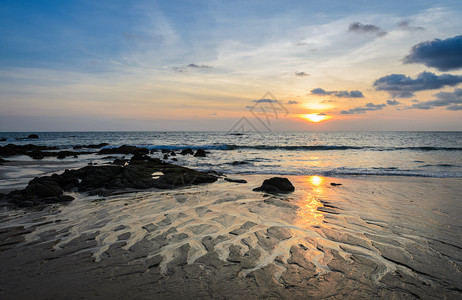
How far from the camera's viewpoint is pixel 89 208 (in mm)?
8117

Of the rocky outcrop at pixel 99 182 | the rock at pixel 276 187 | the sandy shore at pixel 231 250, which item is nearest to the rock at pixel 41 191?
the rocky outcrop at pixel 99 182

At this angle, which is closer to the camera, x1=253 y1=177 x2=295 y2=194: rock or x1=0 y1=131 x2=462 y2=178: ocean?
x1=253 y1=177 x2=295 y2=194: rock

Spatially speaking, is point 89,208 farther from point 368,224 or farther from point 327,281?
point 368,224

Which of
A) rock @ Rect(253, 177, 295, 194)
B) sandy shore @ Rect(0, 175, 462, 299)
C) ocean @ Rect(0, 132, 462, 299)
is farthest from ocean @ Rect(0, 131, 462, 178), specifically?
sandy shore @ Rect(0, 175, 462, 299)

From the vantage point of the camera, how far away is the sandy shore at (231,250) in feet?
11.9

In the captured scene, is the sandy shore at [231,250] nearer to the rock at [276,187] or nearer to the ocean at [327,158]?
the rock at [276,187]

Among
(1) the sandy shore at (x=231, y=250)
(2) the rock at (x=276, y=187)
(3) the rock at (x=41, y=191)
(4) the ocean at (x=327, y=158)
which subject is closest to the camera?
(1) the sandy shore at (x=231, y=250)

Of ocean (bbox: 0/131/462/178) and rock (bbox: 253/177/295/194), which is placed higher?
rock (bbox: 253/177/295/194)

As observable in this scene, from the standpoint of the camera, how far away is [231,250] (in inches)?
193

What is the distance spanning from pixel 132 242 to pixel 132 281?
5.35 feet

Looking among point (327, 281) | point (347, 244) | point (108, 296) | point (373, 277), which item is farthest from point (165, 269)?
point (347, 244)

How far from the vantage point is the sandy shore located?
11.9ft

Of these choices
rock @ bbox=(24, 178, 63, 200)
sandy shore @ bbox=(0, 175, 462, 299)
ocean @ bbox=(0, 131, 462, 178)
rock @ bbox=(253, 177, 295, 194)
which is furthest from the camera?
ocean @ bbox=(0, 131, 462, 178)

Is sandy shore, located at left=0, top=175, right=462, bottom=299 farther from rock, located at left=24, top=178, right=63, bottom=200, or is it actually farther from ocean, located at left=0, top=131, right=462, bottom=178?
ocean, located at left=0, top=131, right=462, bottom=178
